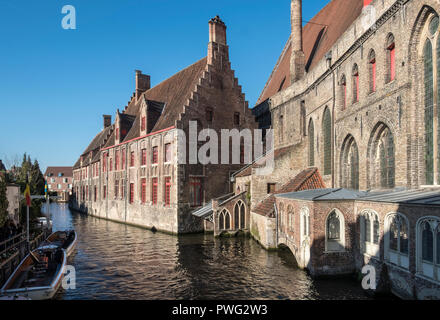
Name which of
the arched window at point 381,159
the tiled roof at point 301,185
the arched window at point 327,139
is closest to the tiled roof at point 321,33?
the arched window at point 327,139

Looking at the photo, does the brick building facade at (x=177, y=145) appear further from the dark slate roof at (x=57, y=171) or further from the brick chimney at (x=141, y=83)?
the dark slate roof at (x=57, y=171)

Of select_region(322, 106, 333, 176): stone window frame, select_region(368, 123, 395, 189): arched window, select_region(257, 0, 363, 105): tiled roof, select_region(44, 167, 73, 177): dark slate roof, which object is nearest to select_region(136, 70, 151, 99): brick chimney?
select_region(257, 0, 363, 105): tiled roof

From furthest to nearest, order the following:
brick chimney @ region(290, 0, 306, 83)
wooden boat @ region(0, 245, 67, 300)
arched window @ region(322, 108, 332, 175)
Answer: brick chimney @ region(290, 0, 306, 83) → arched window @ region(322, 108, 332, 175) → wooden boat @ region(0, 245, 67, 300)

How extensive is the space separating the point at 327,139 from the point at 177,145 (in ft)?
35.4

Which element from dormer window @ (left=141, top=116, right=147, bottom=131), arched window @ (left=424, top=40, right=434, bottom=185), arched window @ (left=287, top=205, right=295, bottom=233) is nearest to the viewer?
arched window @ (left=424, top=40, right=434, bottom=185)

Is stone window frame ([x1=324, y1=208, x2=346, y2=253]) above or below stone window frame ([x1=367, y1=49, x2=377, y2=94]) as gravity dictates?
below

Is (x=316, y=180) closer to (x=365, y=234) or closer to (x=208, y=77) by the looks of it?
(x=365, y=234)

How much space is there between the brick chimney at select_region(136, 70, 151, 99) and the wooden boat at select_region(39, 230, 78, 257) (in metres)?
22.1

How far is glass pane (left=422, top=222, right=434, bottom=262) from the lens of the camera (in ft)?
28.1

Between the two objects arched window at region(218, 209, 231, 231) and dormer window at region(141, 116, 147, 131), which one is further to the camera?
dormer window at region(141, 116, 147, 131)

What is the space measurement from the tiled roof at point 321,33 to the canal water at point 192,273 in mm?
13192

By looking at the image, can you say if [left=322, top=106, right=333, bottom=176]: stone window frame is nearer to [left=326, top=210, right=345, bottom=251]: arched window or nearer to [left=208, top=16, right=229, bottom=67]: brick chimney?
[left=326, top=210, right=345, bottom=251]: arched window

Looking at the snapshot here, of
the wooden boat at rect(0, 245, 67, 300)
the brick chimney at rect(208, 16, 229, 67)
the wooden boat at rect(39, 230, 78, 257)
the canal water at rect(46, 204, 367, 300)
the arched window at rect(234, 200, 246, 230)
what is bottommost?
the canal water at rect(46, 204, 367, 300)

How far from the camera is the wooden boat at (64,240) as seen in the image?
18.4m
